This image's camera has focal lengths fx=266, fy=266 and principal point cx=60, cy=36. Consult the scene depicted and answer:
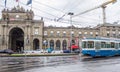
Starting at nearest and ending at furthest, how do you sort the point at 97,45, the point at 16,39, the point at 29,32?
1. the point at 97,45
2. the point at 29,32
3. the point at 16,39

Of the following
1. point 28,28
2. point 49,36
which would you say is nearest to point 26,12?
point 28,28

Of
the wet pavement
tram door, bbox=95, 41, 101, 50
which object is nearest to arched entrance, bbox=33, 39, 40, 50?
tram door, bbox=95, 41, 101, 50

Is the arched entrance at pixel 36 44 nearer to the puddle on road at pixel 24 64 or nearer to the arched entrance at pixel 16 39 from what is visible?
the arched entrance at pixel 16 39

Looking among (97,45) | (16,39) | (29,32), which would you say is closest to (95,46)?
(97,45)

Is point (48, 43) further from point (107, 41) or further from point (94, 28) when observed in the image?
point (107, 41)

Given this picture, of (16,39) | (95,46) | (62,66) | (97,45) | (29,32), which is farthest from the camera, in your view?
(16,39)

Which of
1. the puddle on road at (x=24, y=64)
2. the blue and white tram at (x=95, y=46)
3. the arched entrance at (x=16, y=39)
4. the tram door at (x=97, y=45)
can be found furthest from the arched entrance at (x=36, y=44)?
the puddle on road at (x=24, y=64)

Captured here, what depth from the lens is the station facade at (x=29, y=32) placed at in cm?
10012

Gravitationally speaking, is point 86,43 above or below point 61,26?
below

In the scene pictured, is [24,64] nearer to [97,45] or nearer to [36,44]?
[97,45]

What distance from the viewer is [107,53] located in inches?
1704

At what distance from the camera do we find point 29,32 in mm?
102000

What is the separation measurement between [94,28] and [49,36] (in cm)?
2175

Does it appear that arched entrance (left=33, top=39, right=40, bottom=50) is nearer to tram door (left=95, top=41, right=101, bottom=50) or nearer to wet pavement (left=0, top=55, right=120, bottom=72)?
tram door (left=95, top=41, right=101, bottom=50)
